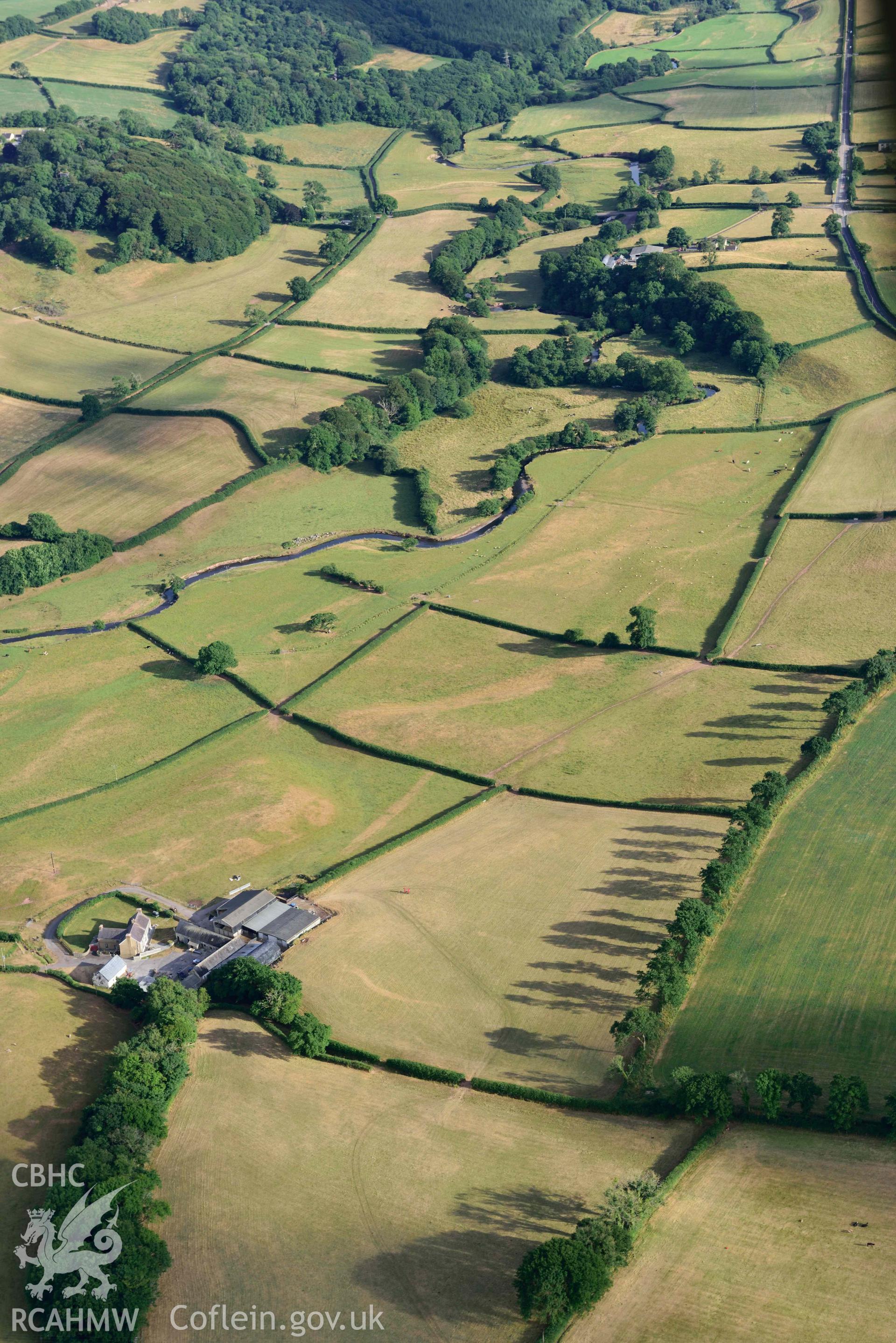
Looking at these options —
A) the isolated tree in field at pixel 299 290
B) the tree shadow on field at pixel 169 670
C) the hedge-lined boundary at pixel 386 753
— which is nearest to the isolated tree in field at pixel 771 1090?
the hedge-lined boundary at pixel 386 753

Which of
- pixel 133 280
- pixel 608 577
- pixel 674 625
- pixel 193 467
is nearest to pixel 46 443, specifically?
pixel 193 467

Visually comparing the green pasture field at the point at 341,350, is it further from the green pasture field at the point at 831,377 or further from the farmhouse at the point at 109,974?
the farmhouse at the point at 109,974

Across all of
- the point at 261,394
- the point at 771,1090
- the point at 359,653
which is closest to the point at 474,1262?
the point at 771,1090

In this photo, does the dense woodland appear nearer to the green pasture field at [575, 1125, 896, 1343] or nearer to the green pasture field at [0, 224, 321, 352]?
the green pasture field at [0, 224, 321, 352]

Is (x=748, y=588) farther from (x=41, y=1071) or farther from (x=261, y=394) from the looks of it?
(x=41, y=1071)

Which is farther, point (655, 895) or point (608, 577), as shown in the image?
point (608, 577)

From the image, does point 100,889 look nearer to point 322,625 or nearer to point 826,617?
point 322,625

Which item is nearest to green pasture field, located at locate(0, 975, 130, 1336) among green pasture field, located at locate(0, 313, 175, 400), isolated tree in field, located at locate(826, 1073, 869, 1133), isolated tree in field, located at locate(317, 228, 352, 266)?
isolated tree in field, located at locate(826, 1073, 869, 1133)
